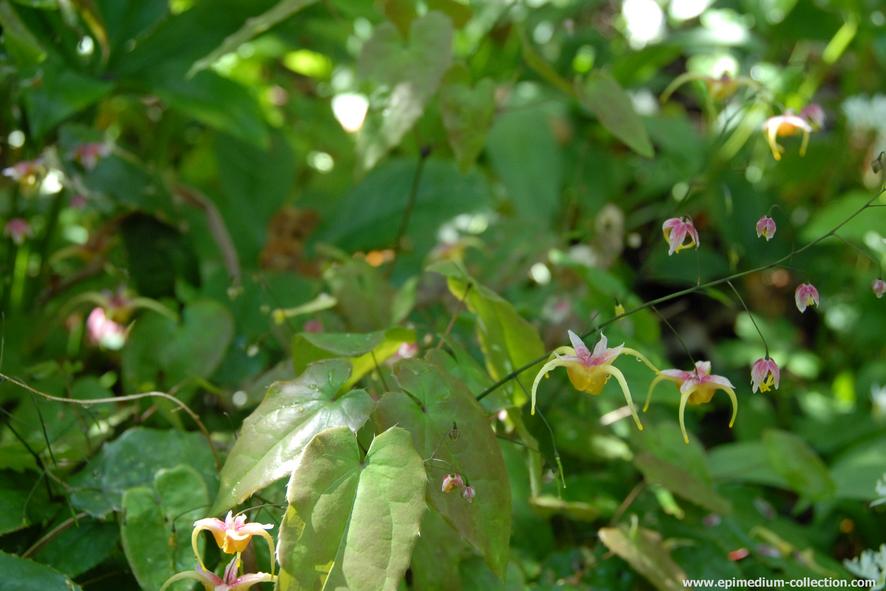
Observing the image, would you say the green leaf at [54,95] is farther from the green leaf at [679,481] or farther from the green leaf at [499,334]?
the green leaf at [679,481]

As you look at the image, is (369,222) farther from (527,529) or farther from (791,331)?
(791,331)

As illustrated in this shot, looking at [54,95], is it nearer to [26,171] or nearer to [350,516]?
[26,171]

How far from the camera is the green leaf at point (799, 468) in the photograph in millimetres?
1001

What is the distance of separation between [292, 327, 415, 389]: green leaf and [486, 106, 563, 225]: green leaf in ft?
2.53

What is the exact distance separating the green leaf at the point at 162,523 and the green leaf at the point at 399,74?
384 millimetres

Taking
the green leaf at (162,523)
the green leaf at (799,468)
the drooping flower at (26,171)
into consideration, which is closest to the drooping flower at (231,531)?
the green leaf at (162,523)

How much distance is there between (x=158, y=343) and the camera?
3.28ft

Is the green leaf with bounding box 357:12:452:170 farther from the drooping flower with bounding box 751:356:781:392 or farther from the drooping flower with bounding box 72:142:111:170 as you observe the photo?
the drooping flower with bounding box 751:356:781:392

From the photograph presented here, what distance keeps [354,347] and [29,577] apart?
0.29 m

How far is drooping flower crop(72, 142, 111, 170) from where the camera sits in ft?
3.39

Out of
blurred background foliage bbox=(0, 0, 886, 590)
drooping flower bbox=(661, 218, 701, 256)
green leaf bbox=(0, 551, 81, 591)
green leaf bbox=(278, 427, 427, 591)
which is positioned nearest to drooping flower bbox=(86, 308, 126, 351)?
blurred background foliage bbox=(0, 0, 886, 590)

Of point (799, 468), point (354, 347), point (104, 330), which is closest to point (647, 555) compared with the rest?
point (799, 468)

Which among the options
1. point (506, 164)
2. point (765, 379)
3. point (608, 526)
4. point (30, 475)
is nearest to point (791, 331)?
point (506, 164)

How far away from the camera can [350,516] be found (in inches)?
24.4
